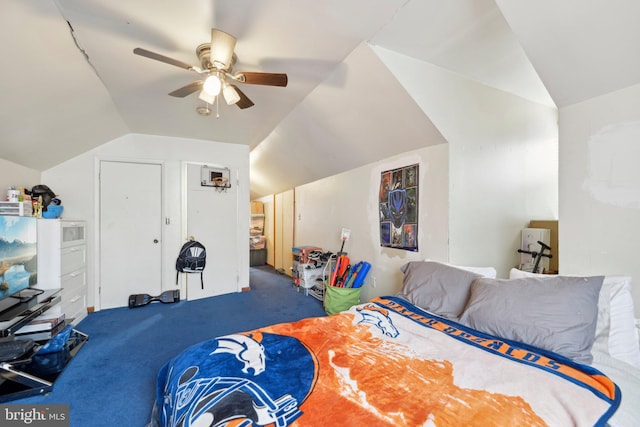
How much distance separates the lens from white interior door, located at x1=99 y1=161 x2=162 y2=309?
3.55m

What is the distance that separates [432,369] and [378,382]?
0.97 ft

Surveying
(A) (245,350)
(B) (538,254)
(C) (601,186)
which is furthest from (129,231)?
(B) (538,254)

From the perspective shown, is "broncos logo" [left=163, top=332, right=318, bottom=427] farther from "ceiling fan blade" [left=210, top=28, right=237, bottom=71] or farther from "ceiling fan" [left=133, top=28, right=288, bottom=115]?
"ceiling fan blade" [left=210, top=28, right=237, bottom=71]

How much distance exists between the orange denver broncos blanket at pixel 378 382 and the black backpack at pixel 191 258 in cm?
261

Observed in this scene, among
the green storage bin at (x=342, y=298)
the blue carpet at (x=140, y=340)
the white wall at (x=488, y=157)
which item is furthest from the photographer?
the green storage bin at (x=342, y=298)

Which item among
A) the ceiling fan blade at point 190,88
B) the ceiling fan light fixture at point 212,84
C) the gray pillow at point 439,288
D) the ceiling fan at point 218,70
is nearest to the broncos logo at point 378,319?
the gray pillow at point 439,288

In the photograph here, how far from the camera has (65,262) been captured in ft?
9.25

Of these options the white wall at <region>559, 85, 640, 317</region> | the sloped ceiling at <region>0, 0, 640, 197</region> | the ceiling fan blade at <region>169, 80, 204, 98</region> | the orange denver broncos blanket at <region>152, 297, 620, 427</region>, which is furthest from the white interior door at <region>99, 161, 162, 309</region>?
the white wall at <region>559, 85, 640, 317</region>

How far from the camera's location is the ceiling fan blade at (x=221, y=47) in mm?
1608

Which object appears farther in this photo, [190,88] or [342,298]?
[342,298]

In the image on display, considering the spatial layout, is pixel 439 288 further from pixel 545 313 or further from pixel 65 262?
pixel 65 262

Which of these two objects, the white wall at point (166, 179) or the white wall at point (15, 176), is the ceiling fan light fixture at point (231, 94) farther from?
the white wall at point (15, 176)

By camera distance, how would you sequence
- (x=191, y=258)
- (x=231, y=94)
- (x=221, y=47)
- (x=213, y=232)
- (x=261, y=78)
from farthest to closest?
(x=213, y=232)
(x=191, y=258)
(x=231, y=94)
(x=261, y=78)
(x=221, y=47)

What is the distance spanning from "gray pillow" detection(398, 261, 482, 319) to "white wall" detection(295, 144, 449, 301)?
436mm
